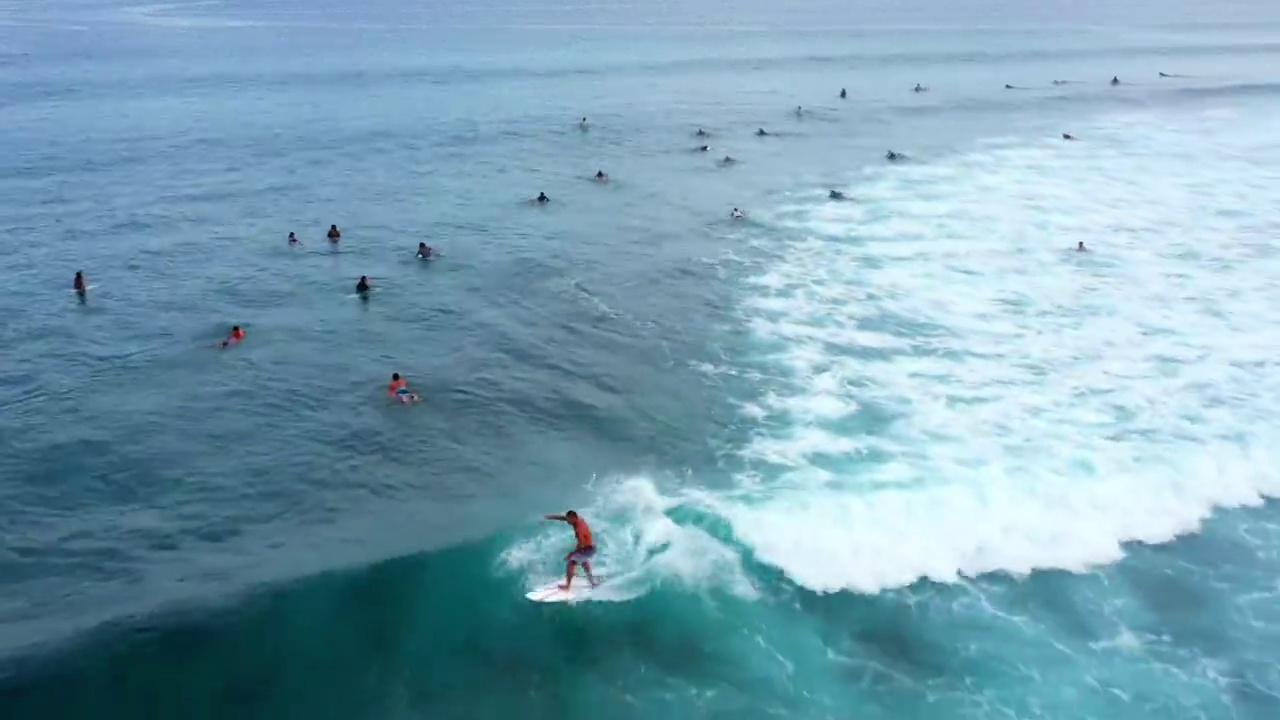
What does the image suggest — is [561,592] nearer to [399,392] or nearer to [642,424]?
[642,424]

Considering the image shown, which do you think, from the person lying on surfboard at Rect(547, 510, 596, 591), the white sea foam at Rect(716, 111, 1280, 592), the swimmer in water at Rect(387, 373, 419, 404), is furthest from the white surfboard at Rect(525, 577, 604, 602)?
the swimmer in water at Rect(387, 373, 419, 404)

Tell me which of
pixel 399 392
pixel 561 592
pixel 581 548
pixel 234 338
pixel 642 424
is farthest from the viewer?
pixel 234 338

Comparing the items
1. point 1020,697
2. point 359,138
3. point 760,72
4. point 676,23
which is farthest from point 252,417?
point 676,23

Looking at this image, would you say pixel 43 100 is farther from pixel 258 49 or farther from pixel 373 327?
pixel 373 327

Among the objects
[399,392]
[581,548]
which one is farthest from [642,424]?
[399,392]

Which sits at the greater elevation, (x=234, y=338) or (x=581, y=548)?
(x=234, y=338)

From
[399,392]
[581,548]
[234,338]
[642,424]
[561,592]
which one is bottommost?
[561,592]

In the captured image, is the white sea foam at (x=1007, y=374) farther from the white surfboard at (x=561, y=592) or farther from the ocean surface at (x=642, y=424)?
the white surfboard at (x=561, y=592)
